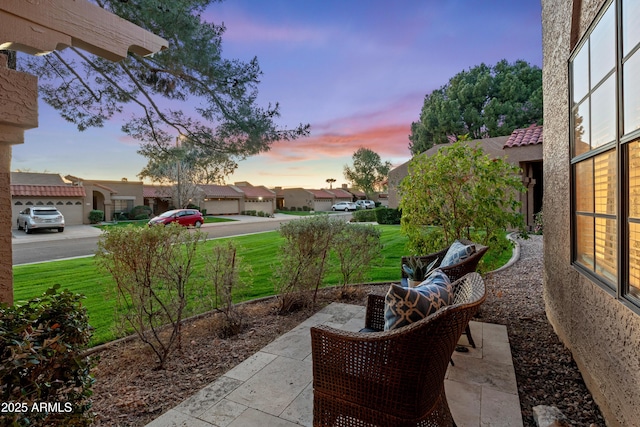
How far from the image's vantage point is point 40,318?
1.46m

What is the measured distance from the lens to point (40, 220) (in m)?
16.2

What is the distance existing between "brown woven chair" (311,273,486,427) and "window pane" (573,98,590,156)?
1.99 metres

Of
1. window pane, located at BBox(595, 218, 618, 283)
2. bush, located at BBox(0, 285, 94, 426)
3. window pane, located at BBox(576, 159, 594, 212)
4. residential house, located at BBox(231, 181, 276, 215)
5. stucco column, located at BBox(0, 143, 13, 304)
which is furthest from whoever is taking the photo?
residential house, located at BBox(231, 181, 276, 215)

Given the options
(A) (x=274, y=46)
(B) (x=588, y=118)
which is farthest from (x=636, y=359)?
(A) (x=274, y=46)

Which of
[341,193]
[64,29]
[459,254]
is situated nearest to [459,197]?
[459,254]

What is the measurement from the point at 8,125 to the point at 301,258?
3.30m

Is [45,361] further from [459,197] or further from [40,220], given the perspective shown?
[40,220]

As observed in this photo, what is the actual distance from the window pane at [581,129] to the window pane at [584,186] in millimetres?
138

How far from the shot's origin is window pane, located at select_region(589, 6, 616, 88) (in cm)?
214

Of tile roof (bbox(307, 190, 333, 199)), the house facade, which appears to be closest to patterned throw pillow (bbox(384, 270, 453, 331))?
the house facade

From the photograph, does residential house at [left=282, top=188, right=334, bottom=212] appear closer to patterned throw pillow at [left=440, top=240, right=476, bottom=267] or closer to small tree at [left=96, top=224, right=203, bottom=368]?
patterned throw pillow at [left=440, top=240, right=476, bottom=267]

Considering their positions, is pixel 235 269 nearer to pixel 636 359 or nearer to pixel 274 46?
pixel 636 359

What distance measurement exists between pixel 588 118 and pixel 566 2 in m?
1.35

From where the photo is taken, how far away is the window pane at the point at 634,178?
1.81m
